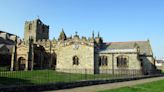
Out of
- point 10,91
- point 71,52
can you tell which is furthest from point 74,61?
point 10,91

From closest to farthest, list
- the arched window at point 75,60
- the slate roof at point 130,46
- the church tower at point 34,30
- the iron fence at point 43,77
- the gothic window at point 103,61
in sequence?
the iron fence at point 43,77 < the gothic window at point 103,61 < the arched window at point 75,60 < the slate roof at point 130,46 < the church tower at point 34,30

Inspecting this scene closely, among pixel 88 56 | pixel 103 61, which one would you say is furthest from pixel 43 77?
pixel 103 61

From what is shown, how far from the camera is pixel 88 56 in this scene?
43406mm

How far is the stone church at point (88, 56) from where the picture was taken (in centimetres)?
4248

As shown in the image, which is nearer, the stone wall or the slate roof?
the stone wall

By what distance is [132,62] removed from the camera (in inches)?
1646

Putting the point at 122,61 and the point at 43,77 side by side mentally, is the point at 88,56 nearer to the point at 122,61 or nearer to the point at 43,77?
the point at 122,61

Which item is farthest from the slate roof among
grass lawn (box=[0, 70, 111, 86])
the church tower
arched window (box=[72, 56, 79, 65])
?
the church tower

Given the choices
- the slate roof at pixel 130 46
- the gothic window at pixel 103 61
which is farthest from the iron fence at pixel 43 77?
the slate roof at pixel 130 46

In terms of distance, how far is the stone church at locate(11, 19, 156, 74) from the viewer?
42481 mm

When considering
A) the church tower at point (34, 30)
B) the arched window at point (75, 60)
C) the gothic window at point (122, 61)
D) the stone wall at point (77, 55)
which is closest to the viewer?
the gothic window at point (122, 61)

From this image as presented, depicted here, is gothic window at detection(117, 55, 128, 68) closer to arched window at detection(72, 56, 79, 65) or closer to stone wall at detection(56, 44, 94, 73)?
stone wall at detection(56, 44, 94, 73)

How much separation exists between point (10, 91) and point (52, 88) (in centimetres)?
406

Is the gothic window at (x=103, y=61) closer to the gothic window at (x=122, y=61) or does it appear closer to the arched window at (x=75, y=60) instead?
the gothic window at (x=122, y=61)
